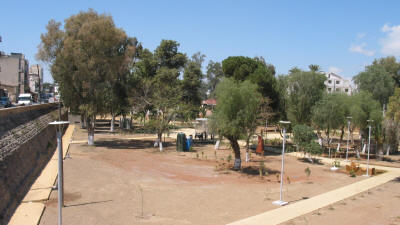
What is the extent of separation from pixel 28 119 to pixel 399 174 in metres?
26.9

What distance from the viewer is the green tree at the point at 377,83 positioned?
59781mm

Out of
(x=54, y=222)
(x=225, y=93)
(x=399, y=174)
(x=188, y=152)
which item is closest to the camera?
(x=54, y=222)

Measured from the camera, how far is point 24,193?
1480 centimetres

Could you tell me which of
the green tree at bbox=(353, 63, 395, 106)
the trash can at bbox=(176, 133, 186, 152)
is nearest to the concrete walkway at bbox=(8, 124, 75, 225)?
the trash can at bbox=(176, 133, 186, 152)

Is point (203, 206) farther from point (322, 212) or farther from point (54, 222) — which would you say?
point (54, 222)

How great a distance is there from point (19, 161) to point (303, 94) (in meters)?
27.7

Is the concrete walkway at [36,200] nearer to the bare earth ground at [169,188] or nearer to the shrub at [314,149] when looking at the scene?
the bare earth ground at [169,188]

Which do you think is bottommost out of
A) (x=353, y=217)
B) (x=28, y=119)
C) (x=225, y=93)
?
(x=353, y=217)

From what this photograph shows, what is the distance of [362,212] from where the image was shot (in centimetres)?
1453

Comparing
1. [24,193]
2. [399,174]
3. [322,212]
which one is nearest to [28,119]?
[24,193]

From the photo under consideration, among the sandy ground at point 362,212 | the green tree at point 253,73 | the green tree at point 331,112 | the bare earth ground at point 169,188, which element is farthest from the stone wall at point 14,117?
the green tree at point 331,112

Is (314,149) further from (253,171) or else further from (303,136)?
(253,171)

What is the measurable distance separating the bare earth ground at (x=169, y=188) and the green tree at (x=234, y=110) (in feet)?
9.69

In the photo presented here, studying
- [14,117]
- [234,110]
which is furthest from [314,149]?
[14,117]
